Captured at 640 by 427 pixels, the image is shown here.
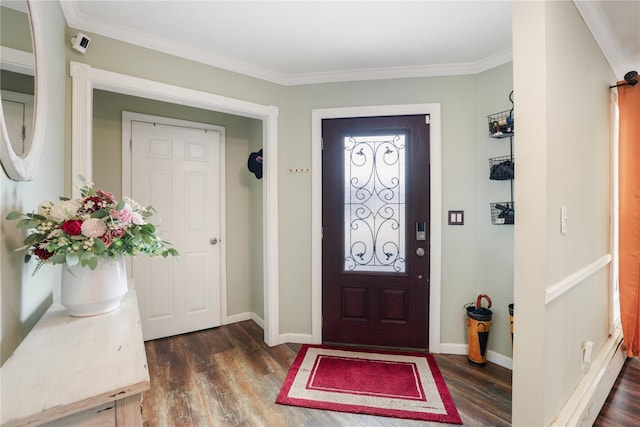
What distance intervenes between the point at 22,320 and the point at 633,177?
350 cm

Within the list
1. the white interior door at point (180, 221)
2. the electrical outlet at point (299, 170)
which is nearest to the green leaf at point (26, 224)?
the white interior door at point (180, 221)

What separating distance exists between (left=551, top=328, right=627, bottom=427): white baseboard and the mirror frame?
2.40 m

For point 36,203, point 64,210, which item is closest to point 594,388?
point 64,210

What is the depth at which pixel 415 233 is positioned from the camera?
2.59m

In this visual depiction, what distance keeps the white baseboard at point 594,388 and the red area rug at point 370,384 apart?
568 mm

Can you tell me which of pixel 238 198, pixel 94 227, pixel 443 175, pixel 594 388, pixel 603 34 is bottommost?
pixel 594 388

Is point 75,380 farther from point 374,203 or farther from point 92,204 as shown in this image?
point 374,203

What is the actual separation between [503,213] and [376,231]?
3.31 ft

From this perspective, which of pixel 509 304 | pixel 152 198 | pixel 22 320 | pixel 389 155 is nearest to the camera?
pixel 22 320

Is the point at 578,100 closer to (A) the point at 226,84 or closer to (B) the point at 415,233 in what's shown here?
(B) the point at 415,233

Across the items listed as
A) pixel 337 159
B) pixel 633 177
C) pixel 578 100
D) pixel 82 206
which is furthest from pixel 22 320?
pixel 633 177

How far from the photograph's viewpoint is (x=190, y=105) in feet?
7.66

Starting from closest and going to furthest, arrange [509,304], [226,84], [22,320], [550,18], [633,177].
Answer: [22,320], [550,18], [633,177], [509,304], [226,84]

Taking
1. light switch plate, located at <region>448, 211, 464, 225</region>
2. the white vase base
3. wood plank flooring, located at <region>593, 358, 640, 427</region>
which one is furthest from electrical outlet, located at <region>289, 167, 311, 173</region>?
wood plank flooring, located at <region>593, 358, 640, 427</region>
